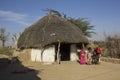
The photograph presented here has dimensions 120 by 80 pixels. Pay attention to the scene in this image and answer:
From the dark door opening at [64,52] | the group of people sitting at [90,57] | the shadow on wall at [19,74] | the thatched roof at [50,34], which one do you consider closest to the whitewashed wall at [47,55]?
the thatched roof at [50,34]

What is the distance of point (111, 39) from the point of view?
2459 centimetres

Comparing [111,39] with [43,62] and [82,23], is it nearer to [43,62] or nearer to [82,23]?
[82,23]

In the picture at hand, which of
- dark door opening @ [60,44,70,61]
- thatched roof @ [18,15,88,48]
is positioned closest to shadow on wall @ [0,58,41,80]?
thatched roof @ [18,15,88,48]

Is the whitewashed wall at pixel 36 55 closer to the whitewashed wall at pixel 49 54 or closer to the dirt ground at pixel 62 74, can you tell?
the whitewashed wall at pixel 49 54

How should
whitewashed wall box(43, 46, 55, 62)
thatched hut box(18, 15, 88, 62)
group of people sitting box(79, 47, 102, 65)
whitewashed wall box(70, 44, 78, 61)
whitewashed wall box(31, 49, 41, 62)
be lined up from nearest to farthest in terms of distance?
group of people sitting box(79, 47, 102, 65) < thatched hut box(18, 15, 88, 62) < whitewashed wall box(43, 46, 55, 62) < whitewashed wall box(31, 49, 41, 62) < whitewashed wall box(70, 44, 78, 61)

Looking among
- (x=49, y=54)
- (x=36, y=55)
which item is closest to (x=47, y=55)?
(x=49, y=54)

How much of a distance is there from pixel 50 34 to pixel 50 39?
828 millimetres

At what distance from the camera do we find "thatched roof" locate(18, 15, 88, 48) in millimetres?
20281

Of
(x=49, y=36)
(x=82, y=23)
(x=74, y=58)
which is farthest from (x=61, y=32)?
(x=82, y=23)

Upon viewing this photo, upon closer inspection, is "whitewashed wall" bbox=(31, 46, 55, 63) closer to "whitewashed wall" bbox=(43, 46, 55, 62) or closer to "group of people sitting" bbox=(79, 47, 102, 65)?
"whitewashed wall" bbox=(43, 46, 55, 62)

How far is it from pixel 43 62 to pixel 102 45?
908 centimetres

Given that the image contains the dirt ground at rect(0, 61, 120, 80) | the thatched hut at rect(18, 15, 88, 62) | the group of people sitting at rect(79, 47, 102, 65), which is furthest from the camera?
the thatched hut at rect(18, 15, 88, 62)

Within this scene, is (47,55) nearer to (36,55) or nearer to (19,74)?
(36,55)

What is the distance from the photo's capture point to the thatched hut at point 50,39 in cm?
2023
